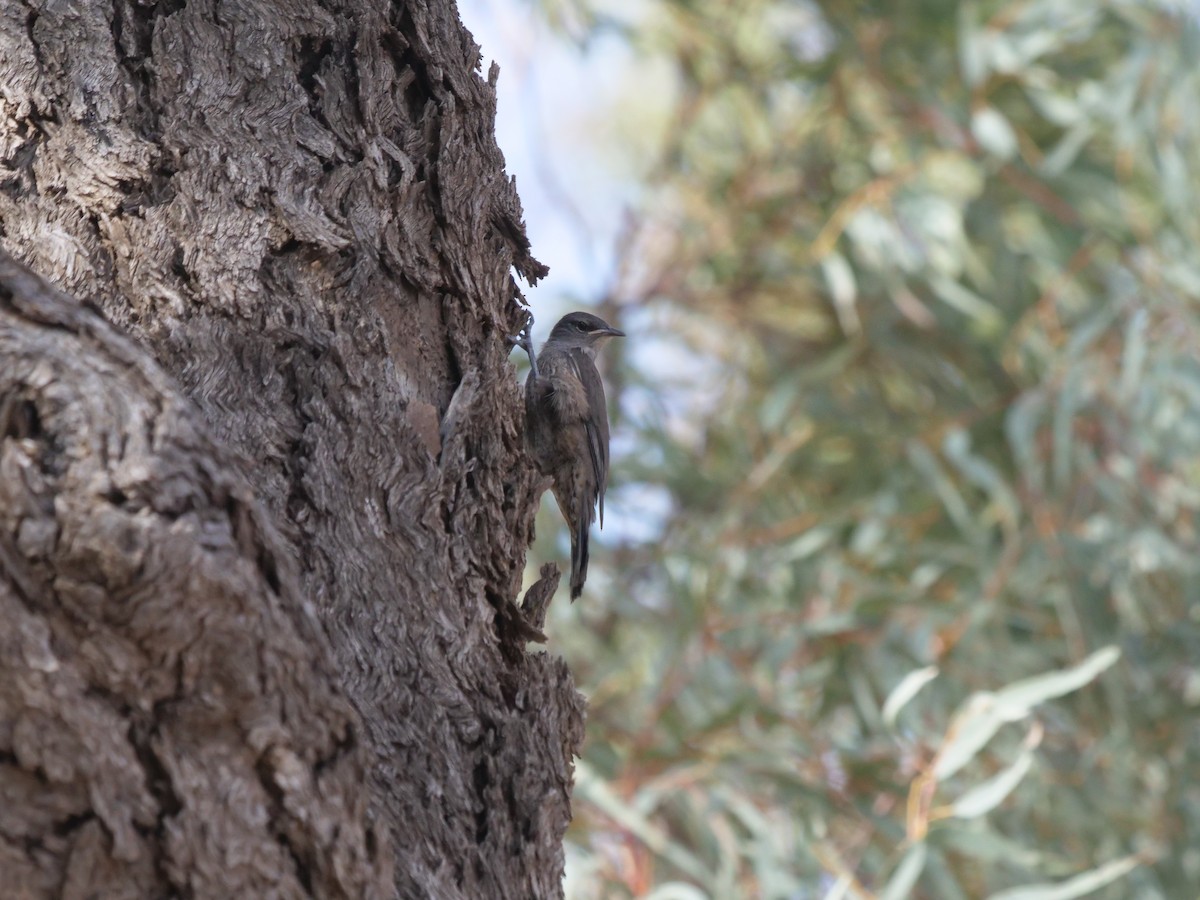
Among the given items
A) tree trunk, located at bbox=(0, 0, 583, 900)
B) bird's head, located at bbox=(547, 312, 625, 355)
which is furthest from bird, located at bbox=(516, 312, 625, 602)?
tree trunk, located at bbox=(0, 0, 583, 900)

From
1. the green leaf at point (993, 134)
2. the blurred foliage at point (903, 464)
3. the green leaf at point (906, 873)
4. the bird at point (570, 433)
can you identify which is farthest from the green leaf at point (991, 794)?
the green leaf at point (993, 134)

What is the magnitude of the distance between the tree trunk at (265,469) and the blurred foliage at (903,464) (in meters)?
1.87

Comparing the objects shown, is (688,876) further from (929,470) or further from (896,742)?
(929,470)

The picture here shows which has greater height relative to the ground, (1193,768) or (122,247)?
(1193,768)

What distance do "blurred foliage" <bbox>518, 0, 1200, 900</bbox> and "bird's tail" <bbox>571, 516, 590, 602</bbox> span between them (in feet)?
2.35

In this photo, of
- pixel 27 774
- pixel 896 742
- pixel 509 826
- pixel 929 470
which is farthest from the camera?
pixel 929 470

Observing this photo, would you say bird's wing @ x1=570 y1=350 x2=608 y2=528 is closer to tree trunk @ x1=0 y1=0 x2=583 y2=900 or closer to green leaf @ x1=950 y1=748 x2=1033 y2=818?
green leaf @ x1=950 y1=748 x2=1033 y2=818

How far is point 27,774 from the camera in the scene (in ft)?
3.83

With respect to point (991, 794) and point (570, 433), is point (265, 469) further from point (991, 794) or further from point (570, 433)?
point (570, 433)

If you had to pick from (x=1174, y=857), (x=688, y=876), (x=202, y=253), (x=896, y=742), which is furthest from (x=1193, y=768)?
(x=202, y=253)

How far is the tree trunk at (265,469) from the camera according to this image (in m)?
1.19

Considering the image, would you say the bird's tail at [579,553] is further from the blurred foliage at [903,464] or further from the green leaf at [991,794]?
the green leaf at [991,794]

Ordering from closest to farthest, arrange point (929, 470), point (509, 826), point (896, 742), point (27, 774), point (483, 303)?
point (27, 774) → point (509, 826) → point (483, 303) → point (896, 742) → point (929, 470)

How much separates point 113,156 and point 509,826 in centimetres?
93
